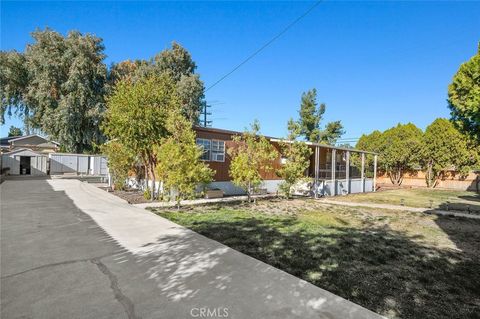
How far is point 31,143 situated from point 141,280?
46738 millimetres

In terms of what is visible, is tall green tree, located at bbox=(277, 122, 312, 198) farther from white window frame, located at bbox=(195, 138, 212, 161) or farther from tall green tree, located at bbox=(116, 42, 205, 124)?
tall green tree, located at bbox=(116, 42, 205, 124)

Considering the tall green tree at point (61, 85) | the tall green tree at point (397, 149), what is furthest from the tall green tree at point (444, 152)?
the tall green tree at point (61, 85)

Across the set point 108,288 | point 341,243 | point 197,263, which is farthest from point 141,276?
point 341,243

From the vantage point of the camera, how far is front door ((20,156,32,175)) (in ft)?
102

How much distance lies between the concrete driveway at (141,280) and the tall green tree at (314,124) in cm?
4148

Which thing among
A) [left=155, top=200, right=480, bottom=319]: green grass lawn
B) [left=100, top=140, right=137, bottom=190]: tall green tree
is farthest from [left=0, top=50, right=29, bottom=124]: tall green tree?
[left=155, top=200, right=480, bottom=319]: green grass lawn

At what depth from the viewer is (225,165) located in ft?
59.9

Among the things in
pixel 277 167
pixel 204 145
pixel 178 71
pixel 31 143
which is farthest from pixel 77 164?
pixel 277 167

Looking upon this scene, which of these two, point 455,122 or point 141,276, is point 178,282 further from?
point 455,122

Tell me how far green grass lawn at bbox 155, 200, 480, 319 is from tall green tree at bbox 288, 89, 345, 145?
34.8m

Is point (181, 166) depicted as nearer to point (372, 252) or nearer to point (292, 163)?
point (292, 163)

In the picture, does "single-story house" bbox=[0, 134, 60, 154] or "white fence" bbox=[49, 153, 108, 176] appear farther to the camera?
"single-story house" bbox=[0, 134, 60, 154]

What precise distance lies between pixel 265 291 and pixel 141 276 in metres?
2.12

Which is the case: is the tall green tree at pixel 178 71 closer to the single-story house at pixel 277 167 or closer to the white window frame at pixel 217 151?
the single-story house at pixel 277 167
